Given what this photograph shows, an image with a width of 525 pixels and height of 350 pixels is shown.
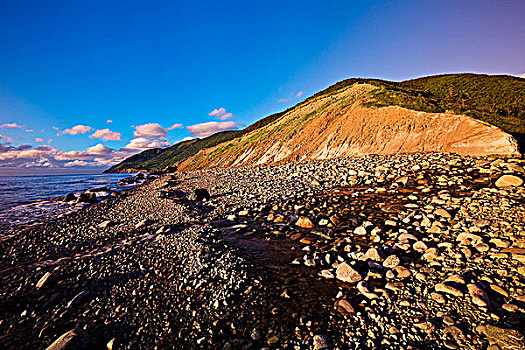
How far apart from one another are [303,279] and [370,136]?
24.0 metres

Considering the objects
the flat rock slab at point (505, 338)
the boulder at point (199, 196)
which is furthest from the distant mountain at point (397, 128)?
the boulder at point (199, 196)

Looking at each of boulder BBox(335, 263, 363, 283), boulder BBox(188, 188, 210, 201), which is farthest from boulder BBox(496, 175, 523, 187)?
boulder BBox(188, 188, 210, 201)

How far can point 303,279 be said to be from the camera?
17.0 ft

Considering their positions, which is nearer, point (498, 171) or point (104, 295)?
point (104, 295)

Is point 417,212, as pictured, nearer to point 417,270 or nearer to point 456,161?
point 417,270

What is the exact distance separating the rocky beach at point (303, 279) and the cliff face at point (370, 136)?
6786 mm

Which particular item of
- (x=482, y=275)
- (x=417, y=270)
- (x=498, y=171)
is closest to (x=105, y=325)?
(x=417, y=270)

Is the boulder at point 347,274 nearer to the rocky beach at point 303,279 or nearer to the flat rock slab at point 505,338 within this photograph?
the rocky beach at point 303,279

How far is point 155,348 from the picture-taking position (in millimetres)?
3756

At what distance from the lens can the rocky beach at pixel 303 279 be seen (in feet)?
11.4

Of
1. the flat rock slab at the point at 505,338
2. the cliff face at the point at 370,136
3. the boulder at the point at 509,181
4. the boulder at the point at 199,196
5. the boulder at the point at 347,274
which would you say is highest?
the cliff face at the point at 370,136

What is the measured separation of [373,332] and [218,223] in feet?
26.5

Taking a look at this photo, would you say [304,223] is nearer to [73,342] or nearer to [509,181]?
[73,342]

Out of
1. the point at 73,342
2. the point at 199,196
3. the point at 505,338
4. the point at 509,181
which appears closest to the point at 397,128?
the point at 509,181
